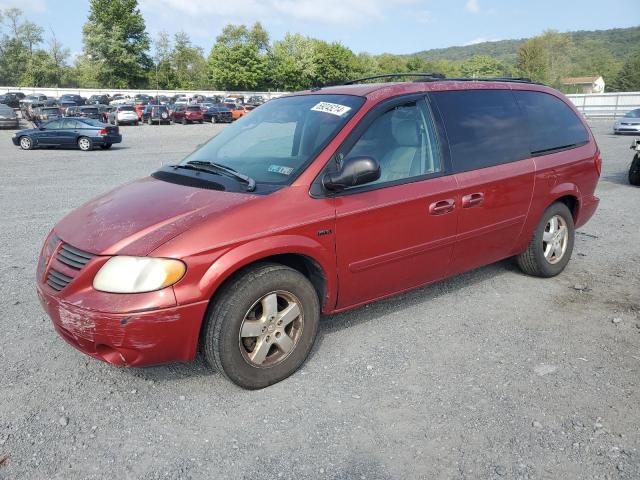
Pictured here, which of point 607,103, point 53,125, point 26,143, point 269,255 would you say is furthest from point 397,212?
point 607,103

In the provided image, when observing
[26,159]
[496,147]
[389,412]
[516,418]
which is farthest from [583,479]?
[26,159]

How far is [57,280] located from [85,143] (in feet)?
64.6

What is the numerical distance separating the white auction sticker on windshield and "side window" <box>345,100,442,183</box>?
8.7 inches

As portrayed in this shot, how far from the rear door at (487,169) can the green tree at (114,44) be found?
86.2 m

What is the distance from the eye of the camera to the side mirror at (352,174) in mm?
3229

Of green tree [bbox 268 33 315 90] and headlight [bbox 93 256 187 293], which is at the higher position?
green tree [bbox 268 33 315 90]

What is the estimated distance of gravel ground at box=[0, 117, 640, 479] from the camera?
2547 millimetres

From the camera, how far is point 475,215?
4.09 meters

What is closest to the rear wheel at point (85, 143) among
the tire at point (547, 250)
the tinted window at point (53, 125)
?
the tinted window at point (53, 125)

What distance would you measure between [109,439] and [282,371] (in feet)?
3.38

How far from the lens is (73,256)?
3.00 meters

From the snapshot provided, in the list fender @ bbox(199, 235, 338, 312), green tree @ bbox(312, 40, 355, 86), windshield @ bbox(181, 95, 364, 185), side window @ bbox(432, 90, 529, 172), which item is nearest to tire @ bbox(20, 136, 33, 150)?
windshield @ bbox(181, 95, 364, 185)

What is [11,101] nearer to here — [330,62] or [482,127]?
[482,127]

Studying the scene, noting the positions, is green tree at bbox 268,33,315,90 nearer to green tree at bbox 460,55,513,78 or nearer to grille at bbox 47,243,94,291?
green tree at bbox 460,55,513,78
